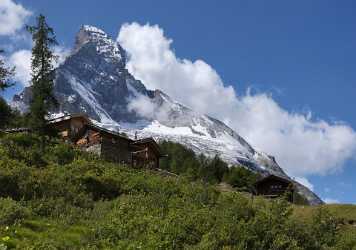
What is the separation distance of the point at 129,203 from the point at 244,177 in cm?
8228

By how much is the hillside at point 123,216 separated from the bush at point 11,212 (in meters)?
0.04

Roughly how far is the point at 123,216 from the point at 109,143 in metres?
45.0

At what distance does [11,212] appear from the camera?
Answer: 2273 centimetres

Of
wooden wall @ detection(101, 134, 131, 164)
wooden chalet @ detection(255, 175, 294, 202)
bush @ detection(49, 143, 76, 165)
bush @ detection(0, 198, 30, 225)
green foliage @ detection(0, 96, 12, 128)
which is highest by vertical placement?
green foliage @ detection(0, 96, 12, 128)

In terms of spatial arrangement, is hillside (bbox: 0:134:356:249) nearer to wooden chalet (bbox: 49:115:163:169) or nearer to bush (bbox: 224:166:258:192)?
wooden chalet (bbox: 49:115:163:169)

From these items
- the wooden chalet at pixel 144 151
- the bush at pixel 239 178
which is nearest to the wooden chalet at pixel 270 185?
the bush at pixel 239 178

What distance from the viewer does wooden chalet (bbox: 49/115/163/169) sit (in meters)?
68.6

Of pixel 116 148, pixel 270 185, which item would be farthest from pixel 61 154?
pixel 270 185

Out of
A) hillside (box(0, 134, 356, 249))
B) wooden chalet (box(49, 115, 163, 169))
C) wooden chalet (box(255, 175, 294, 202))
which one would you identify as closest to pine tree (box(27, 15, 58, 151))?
wooden chalet (box(49, 115, 163, 169))

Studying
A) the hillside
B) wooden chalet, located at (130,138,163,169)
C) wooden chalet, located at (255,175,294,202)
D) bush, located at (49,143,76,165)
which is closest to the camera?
the hillside

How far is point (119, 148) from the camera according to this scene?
Answer: 71750 mm

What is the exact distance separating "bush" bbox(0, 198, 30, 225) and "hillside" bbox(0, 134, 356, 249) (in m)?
0.04

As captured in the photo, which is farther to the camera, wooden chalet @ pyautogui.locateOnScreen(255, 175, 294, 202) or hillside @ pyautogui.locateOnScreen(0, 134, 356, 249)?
wooden chalet @ pyautogui.locateOnScreen(255, 175, 294, 202)

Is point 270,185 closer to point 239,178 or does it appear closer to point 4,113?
point 239,178
